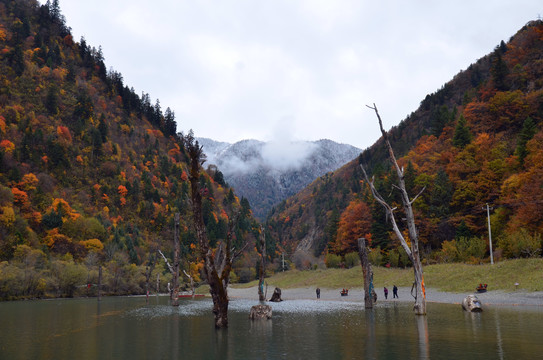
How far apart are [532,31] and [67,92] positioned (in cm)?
17515

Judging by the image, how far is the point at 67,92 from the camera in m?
166

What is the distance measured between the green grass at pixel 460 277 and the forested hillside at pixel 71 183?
1542 inches

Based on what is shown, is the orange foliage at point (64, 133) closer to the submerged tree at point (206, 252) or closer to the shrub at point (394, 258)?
the shrub at point (394, 258)

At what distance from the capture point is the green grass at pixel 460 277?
5106cm

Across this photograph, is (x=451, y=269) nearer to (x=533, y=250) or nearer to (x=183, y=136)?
(x=533, y=250)

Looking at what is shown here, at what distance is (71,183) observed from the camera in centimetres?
13212

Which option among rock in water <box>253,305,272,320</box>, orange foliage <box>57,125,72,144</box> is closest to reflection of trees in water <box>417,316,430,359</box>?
rock in water <box>253,305,272,320</box>

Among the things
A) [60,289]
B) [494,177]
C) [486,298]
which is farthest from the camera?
[60,289]

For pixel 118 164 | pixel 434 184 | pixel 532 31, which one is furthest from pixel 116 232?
pixel 532 31

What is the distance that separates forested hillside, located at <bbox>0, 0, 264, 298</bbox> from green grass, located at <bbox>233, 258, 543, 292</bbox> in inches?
1542

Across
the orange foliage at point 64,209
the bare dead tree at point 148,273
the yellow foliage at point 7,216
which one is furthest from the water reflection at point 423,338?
the orange foliage at point 64,209

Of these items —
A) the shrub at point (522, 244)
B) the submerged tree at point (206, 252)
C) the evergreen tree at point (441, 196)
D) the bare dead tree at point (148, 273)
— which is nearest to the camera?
the submerged tree at point (206, 252)

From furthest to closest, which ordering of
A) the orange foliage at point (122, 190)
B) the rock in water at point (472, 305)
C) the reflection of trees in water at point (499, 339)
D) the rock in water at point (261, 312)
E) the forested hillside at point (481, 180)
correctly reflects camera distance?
the orange foliage at point (122, 190)
the forested hillside at point (481, 180)
the rock in water at point (261, 312)
the rock in water at point (472, 305)
the reflection of trees in water at point (499, 339)

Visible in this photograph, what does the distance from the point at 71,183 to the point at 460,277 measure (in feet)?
386
